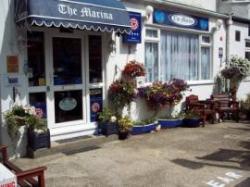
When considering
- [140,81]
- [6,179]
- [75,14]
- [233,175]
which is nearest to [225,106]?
[140,81]

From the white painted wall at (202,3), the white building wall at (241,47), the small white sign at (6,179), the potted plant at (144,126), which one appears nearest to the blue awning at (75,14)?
the potted plant at (144,126)

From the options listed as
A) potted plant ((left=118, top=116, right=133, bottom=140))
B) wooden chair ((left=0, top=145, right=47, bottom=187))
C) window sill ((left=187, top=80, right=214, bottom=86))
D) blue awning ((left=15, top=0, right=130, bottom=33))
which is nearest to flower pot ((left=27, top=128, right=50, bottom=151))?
potted plant ((left=118, top=116, right=133, bottom=140))

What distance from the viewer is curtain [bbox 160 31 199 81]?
11.5m

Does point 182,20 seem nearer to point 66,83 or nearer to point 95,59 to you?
point 95,59

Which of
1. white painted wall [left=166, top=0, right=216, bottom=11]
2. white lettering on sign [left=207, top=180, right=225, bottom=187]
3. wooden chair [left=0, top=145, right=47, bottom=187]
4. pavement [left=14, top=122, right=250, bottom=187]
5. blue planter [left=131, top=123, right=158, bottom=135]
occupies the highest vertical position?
white painted wall [left=166, top=0, right=216, bottom=11]

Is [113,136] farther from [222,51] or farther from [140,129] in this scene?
[222,51]

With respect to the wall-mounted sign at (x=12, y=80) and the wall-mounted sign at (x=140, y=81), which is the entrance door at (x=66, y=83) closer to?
the wall-mounted sign at (x=12, y=80)

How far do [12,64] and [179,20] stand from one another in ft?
19.0

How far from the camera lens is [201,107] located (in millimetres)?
11531

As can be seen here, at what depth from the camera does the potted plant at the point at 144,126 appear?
9.84 m

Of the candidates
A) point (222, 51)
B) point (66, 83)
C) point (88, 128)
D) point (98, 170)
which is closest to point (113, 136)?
point (88, 128)

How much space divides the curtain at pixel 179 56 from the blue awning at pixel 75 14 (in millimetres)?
2804

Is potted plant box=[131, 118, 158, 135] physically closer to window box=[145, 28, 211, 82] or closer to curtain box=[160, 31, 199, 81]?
window box=[145, 28, 211, 82]

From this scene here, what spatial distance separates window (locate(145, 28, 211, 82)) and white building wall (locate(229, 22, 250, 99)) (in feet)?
4.88
